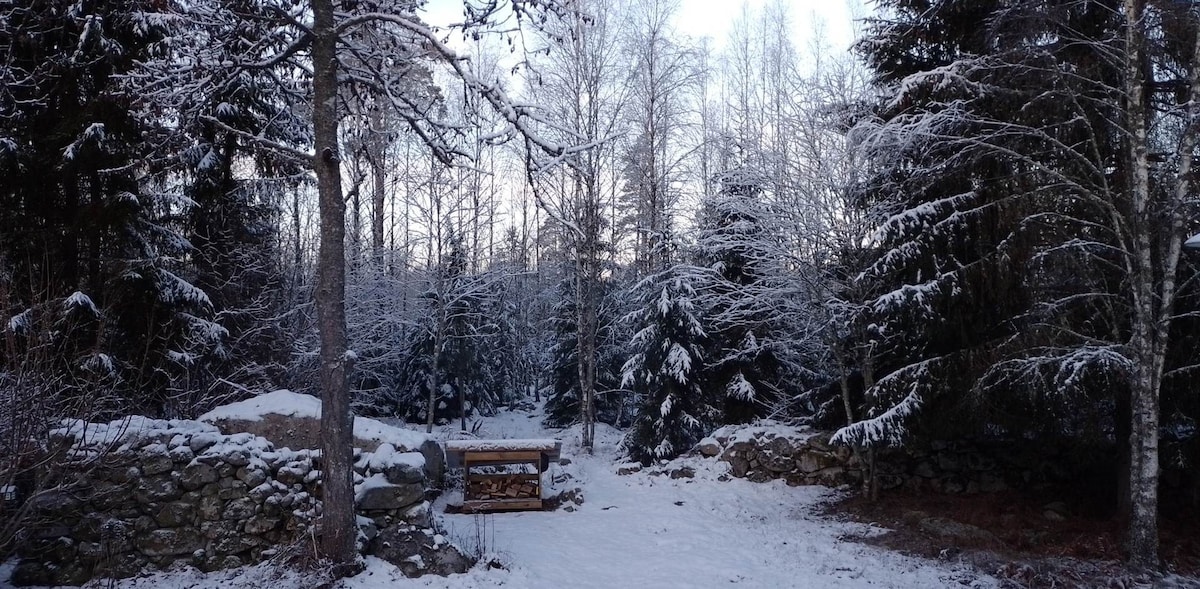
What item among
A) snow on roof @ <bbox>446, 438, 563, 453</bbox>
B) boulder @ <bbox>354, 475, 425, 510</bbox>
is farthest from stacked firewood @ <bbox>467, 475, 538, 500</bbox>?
boulder @ <bbox>354, 475, 425, 510</bbox>

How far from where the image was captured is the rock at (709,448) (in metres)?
11.8

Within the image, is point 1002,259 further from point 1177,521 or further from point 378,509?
point 378,509

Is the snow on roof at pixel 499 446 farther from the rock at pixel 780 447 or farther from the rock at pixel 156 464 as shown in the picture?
the rock at pixel 780 447

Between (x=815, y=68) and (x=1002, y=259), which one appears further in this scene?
(x=815, y=68)

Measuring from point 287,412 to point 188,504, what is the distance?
4.35ft

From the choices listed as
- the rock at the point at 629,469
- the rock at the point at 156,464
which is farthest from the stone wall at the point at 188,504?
the rock at the point at 629,469

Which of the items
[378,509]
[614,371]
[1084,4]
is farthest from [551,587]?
[614,371]

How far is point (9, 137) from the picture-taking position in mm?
8258

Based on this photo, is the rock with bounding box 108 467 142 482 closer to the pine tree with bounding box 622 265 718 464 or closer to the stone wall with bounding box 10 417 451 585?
the stone wall with bounding box 10 417 451 585

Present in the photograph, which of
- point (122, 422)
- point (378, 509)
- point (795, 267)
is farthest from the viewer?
point (795, 267)

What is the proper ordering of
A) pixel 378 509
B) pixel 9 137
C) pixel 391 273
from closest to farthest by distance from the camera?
pixel 378 509, pixel 9 137, pixel 391 273

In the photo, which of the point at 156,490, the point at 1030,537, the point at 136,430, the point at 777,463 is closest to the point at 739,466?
the point at 777,463

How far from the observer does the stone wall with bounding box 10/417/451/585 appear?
596 centimetres

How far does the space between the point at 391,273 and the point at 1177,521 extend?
672 inches
